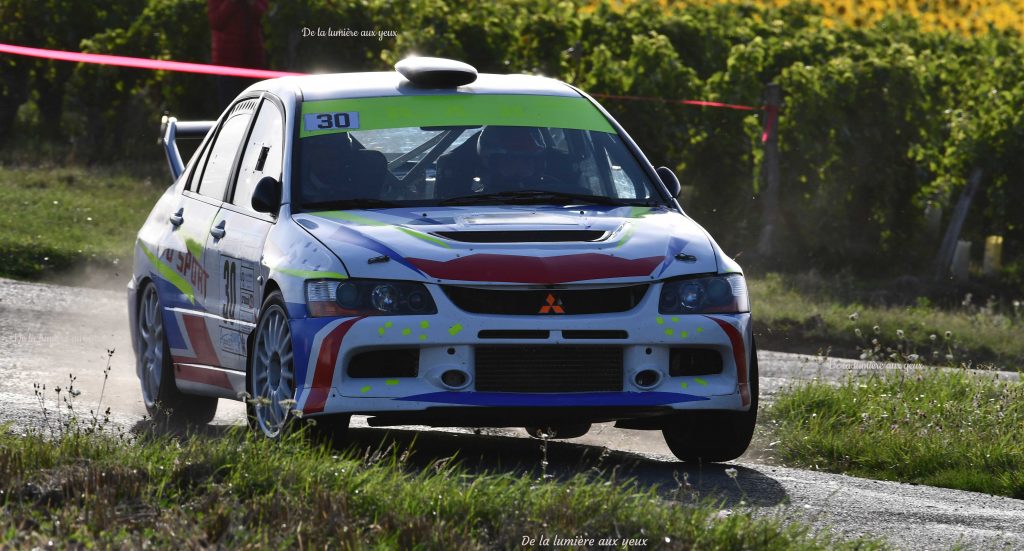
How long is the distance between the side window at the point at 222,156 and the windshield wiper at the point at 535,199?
4.82 feet

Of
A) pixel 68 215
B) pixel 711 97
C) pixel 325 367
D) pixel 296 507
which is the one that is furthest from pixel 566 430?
pixel 711 97

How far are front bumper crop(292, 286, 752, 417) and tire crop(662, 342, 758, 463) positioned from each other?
36 cm

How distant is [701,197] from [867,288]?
3310mm

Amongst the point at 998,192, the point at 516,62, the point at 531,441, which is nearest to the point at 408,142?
the point at 531,441

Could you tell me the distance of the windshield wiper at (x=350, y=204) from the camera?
25.8ft

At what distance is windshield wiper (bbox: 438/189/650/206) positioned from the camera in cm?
798

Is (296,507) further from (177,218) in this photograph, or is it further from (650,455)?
(177,218)

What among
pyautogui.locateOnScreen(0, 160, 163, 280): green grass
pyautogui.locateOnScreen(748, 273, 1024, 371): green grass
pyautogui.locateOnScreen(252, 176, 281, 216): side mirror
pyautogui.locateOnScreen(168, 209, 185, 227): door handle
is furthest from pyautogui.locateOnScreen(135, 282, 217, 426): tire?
pyautogui.locateOnScreen(0, 160, 163, 280): green grass

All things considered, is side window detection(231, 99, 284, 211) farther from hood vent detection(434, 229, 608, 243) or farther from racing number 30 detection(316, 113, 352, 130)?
hood vent detection(434, 229, 608, 243)

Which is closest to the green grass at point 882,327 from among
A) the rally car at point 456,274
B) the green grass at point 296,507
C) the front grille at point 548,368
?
the rally car at point 456,274

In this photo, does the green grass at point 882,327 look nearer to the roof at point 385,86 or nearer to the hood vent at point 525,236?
the roof at point 385,86

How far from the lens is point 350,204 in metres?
7.89

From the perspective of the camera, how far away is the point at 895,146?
821 inches

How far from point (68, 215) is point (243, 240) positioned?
1112 cm
